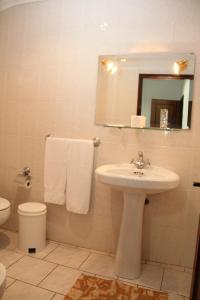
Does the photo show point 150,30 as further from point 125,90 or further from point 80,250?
point 80,250

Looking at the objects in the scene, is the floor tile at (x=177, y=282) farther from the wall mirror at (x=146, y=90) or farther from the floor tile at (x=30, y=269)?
the wall mirror at (x=146, y=90)

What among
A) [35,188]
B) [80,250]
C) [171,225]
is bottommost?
[80,250]

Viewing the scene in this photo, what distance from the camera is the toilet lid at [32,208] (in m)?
2.02

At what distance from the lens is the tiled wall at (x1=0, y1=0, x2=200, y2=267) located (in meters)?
1.89

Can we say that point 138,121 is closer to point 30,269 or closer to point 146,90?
point 146,90

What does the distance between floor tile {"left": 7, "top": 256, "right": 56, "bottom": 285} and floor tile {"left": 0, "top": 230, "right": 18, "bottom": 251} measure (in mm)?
238

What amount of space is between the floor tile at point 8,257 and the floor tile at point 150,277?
33.8 inches

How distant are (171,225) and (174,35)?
148cm

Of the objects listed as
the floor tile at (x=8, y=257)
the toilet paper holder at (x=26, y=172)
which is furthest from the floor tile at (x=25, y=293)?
the toilet paper holder at (x=26, y=172)

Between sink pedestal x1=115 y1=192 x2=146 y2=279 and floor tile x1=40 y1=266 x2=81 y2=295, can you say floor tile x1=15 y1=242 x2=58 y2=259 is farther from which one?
sink pedestal x1=115 y1=192 x2=146 y2=279

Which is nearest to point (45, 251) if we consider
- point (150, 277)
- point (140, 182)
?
point (150, 277)

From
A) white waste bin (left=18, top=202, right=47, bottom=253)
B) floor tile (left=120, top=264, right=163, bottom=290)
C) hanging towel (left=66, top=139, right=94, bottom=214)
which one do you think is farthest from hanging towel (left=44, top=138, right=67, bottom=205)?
floor tile (left=120, top=264, right=163, bottom=290)

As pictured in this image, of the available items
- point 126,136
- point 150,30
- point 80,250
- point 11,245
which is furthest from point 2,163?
point 150,30

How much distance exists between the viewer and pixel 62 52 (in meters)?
2.12
